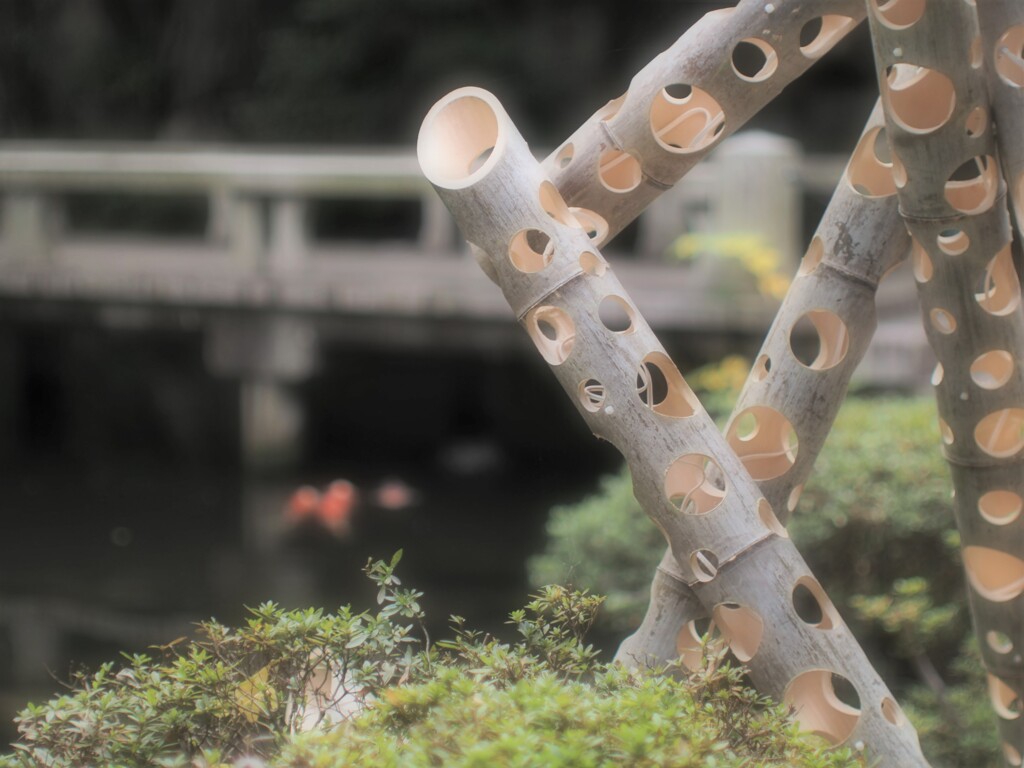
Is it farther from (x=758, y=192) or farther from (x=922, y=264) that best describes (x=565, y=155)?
(x=758, y=192)

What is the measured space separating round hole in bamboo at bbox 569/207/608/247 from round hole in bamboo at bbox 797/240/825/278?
398mm

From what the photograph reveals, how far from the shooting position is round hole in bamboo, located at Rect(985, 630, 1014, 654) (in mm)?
2592

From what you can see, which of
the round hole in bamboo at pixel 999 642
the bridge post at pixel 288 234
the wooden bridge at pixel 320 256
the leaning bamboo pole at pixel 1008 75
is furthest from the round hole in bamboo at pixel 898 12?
the bridge post at pixel 288 234

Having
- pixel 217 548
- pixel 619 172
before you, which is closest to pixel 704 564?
pixel 619 172

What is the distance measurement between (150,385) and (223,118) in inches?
138

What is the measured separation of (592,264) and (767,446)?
55cm

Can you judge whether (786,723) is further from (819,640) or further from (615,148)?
(615,148)

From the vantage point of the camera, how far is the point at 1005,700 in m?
2.69

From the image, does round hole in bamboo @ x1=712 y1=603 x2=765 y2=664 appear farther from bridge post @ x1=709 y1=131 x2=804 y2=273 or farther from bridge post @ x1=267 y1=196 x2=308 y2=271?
bridge post @ x1=267 y1=196 x2=308 y2=271

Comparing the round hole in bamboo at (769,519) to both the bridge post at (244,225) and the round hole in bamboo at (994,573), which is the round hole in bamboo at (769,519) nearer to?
the round hole in bamboo at (994,573)

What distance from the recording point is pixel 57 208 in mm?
9312

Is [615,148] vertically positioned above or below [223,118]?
below

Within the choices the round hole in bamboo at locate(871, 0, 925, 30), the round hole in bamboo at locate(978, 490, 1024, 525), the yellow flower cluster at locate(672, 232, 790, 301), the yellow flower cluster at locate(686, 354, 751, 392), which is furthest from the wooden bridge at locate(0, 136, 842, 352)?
the round hole in bamboo at locate(871, 0, 925, 30)

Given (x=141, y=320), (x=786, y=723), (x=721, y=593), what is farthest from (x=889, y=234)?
(x=141, y=320)
